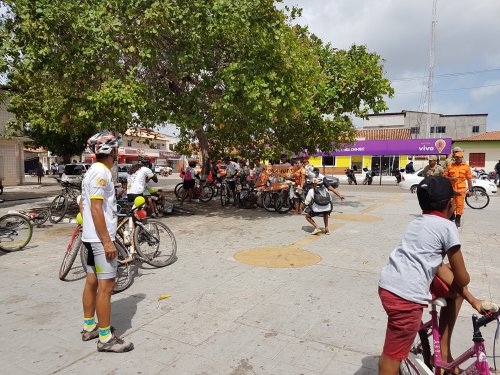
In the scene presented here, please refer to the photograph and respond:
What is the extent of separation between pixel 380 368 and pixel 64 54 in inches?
358

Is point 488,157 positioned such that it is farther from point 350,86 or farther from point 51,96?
point 51,96

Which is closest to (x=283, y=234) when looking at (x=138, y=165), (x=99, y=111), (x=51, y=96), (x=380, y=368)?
(x=138, y=165)

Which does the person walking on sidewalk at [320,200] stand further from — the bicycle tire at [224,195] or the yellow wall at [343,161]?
the yellow wall at [343,161]

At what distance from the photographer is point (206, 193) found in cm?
1535

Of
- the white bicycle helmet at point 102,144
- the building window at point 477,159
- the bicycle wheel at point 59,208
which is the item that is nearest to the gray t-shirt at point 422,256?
the white bicycle helmet at point 102,144

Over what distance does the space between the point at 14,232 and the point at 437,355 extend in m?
7.58

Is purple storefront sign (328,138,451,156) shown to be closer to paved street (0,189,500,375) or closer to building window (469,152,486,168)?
building window (469,152,486,168)

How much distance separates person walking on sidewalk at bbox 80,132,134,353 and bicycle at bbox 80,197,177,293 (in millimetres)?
1451

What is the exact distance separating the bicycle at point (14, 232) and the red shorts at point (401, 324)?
24.0 ft

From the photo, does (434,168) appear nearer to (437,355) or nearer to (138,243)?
(138,243)

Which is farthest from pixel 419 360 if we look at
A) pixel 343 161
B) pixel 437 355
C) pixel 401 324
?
pixel 343 161

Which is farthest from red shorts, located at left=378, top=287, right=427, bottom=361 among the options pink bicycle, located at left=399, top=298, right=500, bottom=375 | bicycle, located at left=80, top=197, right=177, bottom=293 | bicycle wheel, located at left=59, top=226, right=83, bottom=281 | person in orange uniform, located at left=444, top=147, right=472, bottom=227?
person in orange uniform, located at left=444, top=147, right=472, bottom=227

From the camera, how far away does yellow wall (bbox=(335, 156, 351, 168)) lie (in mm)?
38594

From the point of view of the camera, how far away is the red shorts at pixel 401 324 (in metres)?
2.31
